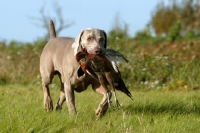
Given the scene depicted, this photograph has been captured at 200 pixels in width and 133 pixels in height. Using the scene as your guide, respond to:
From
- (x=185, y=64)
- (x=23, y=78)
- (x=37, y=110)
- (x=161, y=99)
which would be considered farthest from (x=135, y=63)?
(x=37, y=110)

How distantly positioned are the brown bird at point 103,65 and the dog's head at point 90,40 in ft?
0.50

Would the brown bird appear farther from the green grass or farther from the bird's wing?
the green grass

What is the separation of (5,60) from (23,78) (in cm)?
134

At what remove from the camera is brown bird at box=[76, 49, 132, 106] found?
Answer: 711cm

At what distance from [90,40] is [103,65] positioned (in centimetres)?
53

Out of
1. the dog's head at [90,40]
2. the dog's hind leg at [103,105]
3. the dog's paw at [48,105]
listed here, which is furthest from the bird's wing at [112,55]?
the dog's paw at [48,105]

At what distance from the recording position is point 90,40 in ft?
24.7

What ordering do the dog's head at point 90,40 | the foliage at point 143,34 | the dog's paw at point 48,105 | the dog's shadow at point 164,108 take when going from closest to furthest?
the dog's head at point 90,40, the dog's shadow at point 164,108, the dog's paw at point 48,105, the foliage at point 143,34

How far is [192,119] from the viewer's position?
7445 mm

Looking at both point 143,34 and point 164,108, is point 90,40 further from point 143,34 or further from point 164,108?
point 143,34

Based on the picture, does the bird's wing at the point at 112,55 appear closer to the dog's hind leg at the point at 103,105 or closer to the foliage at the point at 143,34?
the dog's hind leg at the point at 103,105

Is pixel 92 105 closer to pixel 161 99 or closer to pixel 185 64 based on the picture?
pixel 161 99

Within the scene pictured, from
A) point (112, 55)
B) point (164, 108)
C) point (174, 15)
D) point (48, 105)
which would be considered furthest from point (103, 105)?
point (174, 15)

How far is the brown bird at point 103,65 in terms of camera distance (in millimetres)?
7109
